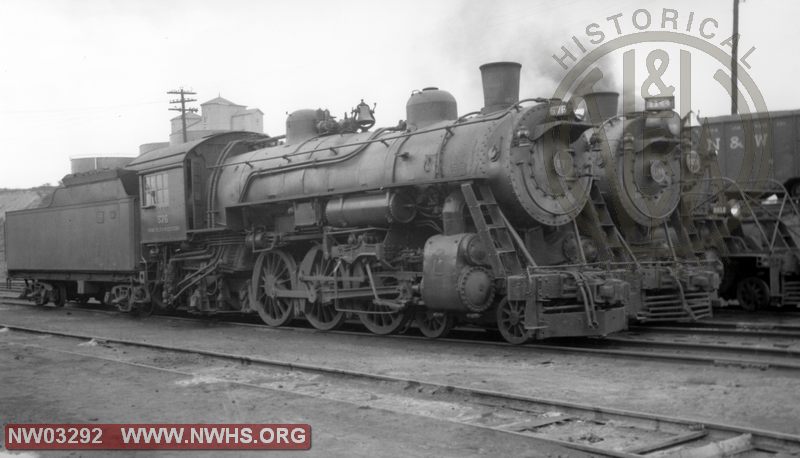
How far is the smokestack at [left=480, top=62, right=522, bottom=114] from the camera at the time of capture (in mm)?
10602

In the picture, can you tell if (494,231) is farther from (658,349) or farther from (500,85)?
(658,349)

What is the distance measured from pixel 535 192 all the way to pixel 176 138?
56.3m

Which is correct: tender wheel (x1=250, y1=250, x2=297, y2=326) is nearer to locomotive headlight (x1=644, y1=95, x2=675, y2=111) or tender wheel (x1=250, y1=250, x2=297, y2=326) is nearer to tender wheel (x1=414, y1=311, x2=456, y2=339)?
tender wheel (x1=414, y1=311, x2=456, y2=339)

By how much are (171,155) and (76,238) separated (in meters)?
4.31

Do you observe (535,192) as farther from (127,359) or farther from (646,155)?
(127,359)

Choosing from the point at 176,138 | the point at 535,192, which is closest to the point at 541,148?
the point at 535,192

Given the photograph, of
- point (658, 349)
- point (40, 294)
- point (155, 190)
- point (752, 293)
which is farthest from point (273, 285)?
point (40, 294)

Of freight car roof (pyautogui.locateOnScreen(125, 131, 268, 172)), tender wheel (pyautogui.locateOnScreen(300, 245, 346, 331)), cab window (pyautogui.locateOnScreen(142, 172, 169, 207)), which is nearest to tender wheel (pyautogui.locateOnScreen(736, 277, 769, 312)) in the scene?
tender wheel (pyautogui.locateOnScreen(300, 245, 346, 331))

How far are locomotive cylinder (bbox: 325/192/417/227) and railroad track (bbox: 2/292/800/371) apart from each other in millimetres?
1686

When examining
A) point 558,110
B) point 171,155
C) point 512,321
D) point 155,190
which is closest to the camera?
point 512,321

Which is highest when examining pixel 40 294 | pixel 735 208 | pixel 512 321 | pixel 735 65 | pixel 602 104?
pixel 735 65

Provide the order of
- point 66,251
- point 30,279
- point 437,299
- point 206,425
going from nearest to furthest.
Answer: point 206,425, point 437,299, point 66,251, point 30,279

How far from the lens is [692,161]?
A: 42.7 feet

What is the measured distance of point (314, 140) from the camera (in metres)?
13.3
